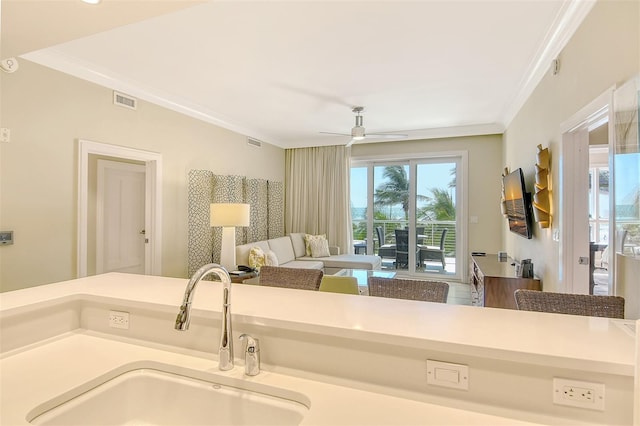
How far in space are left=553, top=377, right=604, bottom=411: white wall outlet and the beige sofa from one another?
14.4 ft

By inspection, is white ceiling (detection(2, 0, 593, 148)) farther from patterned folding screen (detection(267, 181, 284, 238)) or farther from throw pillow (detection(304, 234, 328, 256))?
throw pillow (detection(304, 234, 328, 256))

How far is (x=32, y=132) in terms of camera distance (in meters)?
2.72

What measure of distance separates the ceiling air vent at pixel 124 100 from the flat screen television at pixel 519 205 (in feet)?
13.8

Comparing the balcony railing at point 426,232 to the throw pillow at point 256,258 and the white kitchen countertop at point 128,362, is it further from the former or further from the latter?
the white kitchen countertop at point 128,362

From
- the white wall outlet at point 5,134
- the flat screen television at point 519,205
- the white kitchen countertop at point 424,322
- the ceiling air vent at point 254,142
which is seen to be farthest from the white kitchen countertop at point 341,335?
the ceiling air vent at point 254,142

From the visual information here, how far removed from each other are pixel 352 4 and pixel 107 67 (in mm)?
2473

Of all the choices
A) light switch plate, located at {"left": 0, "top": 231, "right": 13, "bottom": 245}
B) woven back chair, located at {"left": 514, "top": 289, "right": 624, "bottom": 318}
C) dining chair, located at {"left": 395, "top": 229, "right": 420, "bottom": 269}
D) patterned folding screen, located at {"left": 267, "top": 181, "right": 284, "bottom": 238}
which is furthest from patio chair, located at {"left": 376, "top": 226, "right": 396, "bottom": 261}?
light switch plate, located at {"left": 0, "top": 231, "right": 13, "bottom": 245}

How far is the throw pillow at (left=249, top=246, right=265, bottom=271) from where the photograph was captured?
458 centimetres

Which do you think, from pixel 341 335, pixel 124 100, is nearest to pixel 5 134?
pixel 124 100

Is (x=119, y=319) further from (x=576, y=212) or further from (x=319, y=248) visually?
(x=319, y=248)

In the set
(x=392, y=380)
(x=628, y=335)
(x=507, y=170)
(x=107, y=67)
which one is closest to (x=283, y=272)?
(x=392, y=380)

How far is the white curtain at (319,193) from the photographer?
6340 millimetres

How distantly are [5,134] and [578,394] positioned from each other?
372 centimetres

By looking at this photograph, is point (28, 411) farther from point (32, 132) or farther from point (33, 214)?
point (32, 132)
